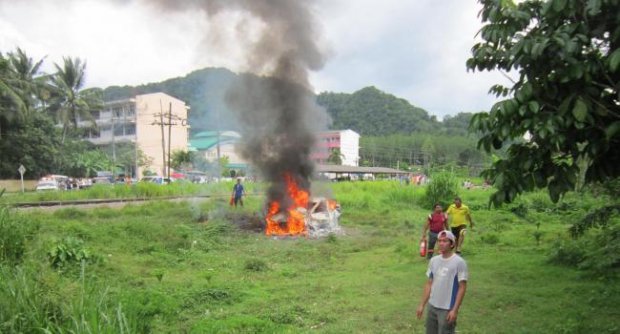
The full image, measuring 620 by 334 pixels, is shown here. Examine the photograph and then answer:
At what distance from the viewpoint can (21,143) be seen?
40.2 metres

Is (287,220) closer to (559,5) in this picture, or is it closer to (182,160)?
(559,5)

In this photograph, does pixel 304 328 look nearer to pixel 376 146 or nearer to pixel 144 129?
pixel 144 129

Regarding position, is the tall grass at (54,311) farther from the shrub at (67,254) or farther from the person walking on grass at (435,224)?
the person walking on grass at (435,224)

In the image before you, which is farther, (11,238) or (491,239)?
(491,239)

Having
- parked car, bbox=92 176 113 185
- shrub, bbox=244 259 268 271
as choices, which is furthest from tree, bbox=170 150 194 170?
shrub, bbox=244 259 268 271

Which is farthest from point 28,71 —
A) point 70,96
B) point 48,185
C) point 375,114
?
point 375,114

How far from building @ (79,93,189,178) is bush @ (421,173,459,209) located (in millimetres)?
38783

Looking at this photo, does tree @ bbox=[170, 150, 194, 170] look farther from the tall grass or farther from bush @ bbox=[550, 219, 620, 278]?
the tall grass

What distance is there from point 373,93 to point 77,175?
73.2m

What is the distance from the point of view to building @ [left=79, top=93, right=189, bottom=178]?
5997 centimetres

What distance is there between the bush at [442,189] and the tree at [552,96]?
78.1 feet

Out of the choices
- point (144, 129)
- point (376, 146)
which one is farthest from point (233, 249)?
point (376, 146)

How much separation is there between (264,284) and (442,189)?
1998 cm

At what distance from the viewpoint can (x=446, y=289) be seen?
4.77 meters
